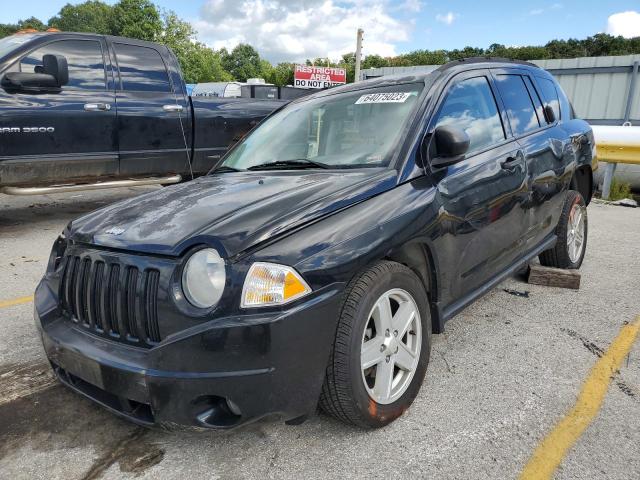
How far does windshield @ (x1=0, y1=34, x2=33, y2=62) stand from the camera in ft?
18.0

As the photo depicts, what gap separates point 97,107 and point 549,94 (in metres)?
4.77

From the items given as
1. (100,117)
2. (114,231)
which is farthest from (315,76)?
(114,231)

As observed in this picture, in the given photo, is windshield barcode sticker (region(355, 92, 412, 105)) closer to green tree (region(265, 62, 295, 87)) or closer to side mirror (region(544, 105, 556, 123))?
side mirror (region(544, 105, 556, 123))

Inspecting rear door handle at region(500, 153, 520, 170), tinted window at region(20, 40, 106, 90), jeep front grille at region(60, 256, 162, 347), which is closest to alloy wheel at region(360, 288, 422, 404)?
jeep front grille at region(60, 256, 162, 347)

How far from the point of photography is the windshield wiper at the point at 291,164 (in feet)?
9.70

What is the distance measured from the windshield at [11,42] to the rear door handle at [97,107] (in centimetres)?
88

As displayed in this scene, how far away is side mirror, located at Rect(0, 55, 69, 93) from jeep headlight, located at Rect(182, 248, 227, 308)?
435cm

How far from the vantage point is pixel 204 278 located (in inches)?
79.4

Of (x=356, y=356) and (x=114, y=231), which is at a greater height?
(x=114, y=231)

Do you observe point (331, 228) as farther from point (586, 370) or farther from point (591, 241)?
point (591, 241)

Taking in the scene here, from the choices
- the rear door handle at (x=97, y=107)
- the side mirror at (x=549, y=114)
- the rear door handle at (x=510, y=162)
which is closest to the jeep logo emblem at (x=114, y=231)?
the rear door handle at (x=510, y=162)

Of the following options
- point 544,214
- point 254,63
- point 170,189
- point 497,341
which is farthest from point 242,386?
point 254,63

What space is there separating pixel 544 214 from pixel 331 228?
2398 mm

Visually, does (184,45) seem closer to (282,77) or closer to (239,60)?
(282,77)
